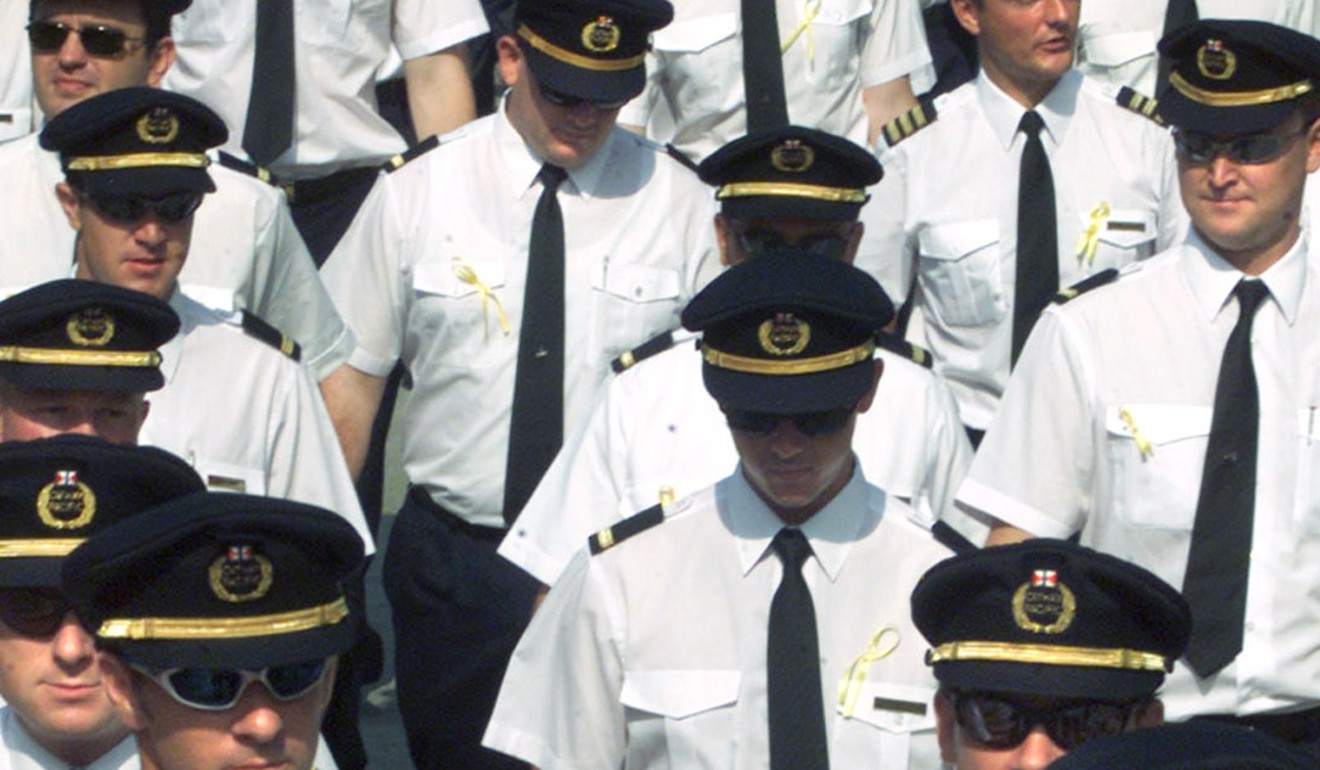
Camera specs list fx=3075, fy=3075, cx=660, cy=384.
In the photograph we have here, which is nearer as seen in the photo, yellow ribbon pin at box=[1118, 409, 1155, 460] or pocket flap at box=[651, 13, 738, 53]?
yellow ribbon pin at box=[1118, 409, 1155, 460]

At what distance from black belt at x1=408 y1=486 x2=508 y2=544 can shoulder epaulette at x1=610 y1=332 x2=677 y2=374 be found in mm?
937

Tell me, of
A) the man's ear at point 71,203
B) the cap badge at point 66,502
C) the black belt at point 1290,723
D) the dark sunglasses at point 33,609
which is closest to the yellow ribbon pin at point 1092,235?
the black belt at point 1290,723

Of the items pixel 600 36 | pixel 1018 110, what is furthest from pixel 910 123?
pixel 600 36

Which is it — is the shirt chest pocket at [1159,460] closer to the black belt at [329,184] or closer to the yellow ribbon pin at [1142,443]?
the yellow ribbon pin at [1142,443]

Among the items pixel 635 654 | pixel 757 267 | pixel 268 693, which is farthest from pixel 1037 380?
pixel 268 693

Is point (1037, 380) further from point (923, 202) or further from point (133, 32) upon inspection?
point (133, 32)

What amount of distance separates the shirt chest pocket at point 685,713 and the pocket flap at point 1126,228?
2.81 m

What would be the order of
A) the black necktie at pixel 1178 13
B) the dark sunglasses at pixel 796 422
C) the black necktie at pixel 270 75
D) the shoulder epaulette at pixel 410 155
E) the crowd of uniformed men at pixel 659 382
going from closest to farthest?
1. the crowd of uniformed men at pixel 659 382
2. the dark sunglasses at pixel 796 422
3. the shoulder epaulette at pixel 410 155
4. the black necktie at pixel 270 75
5. the black necktie at pixel 1178 13

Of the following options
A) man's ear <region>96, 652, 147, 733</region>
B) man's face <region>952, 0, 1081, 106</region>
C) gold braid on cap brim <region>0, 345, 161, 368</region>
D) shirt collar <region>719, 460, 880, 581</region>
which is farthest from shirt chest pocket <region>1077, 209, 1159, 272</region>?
man's ear <region>96, 652, 147, 733</region>

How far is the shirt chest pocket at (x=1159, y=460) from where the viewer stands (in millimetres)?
6441

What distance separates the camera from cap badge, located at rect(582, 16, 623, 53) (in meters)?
7.79

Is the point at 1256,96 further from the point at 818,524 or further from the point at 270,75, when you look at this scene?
the point at 270,75

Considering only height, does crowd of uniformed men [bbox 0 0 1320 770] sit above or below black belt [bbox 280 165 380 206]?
above

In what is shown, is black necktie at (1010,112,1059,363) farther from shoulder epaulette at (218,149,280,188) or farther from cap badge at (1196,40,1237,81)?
shoulder epaulette at (218,149,280,188)
